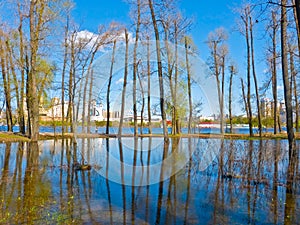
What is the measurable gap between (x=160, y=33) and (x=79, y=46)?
21.4ft

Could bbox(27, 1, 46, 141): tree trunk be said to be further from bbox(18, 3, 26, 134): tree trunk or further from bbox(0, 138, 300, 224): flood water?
bbox(0, 138, 300, 224): flood water

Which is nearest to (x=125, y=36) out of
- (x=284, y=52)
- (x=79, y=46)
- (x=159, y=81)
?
(x=79, y=46)

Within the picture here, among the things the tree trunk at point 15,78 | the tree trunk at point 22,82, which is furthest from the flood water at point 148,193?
the tree trunk at point 15,78

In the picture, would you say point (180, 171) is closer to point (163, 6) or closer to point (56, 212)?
point (56, 212)

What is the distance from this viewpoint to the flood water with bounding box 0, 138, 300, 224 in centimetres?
A: 394

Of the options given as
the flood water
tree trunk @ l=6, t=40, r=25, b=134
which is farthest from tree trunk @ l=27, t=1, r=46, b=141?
the flood water

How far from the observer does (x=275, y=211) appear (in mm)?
4238

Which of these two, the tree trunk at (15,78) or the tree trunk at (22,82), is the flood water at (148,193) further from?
the tree trunk at (15,78)

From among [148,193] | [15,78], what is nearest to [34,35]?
[15,78]

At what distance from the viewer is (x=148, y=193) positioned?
530cm

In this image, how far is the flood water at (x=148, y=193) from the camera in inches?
155

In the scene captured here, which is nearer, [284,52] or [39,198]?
[39,198]

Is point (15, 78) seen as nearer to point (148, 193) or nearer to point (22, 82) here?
point (22, 82)

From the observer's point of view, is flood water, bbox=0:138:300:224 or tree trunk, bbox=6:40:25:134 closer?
flood water, bbox=0:138:300:224
